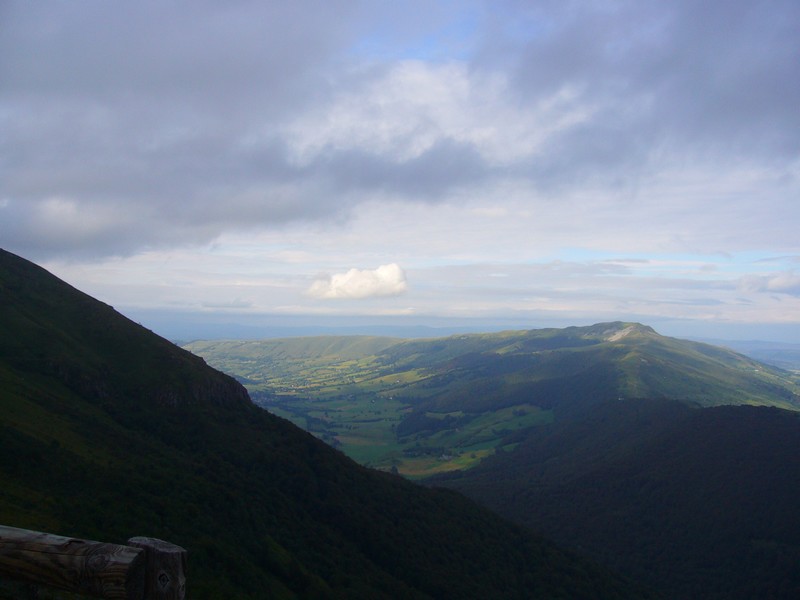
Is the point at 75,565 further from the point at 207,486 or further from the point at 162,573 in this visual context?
the point at 207,486

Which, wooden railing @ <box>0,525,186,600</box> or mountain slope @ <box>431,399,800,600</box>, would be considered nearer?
wooden railing @ <box>0,525,186,600</box>

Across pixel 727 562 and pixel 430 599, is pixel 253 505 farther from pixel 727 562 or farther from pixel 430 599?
pixel 727 562

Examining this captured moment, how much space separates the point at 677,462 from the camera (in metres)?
187

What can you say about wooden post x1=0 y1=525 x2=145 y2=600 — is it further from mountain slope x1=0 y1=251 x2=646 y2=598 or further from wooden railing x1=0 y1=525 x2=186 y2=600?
mountain slope x1=0 y1=251 x2=646 y2=598

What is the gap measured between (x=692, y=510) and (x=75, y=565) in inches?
7541

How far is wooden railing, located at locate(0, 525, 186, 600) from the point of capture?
7070 millimetres

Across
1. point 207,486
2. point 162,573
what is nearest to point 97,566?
point 162,573

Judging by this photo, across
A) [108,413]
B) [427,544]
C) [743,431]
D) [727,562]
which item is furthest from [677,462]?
[108,413]

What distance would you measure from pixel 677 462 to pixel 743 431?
92.3 feet

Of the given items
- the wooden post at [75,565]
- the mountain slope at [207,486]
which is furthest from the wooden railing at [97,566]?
the mountain slope at [207,486]

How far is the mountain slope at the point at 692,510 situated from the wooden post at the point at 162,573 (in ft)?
507

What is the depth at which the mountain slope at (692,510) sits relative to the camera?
445 ft

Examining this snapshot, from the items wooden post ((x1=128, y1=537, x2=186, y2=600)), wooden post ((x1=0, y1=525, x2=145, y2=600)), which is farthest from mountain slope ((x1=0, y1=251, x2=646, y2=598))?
wooden post ((x1=128, y1=537, x2=186, y2=600))

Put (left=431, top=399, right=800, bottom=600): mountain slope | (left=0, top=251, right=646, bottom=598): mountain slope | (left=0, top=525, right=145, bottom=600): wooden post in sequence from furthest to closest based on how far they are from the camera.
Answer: (left=431, top=399, right=800, bottom=600): mountain slope → (left=0, top=251, right=646, bottom=598): mountain slope → (left=0, top=525, right=145, bottom=600): wooden post
